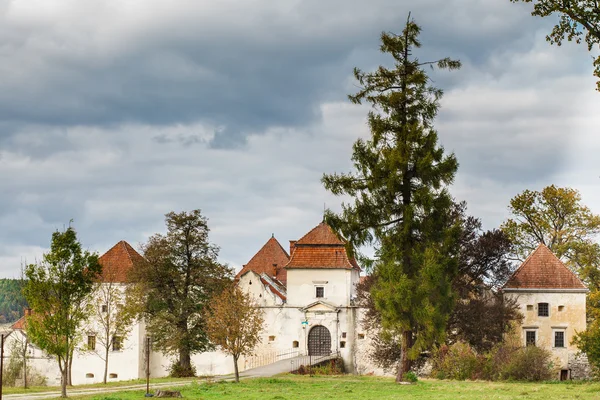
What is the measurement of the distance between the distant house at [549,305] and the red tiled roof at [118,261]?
23.5 m

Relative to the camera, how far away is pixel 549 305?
46.9m

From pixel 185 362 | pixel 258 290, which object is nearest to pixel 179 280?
pixel 185 362

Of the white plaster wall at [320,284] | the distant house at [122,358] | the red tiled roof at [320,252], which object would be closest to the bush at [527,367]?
the white plaster wall at [320,284]

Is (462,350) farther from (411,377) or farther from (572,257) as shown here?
(572,257)

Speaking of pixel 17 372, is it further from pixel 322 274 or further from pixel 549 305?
pixel 549 305

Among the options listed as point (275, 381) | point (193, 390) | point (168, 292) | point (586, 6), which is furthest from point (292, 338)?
point (586, 6)

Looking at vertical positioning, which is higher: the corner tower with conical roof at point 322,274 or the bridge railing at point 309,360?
the corner tower with conical roof at point 322,274

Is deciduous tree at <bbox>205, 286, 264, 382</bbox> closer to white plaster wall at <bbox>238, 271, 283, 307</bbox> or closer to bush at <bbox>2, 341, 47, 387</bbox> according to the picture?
white plaster wall at <bbox>238, 271, 283, 307</bbox>

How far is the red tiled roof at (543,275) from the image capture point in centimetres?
4688

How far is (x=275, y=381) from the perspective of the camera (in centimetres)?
3328

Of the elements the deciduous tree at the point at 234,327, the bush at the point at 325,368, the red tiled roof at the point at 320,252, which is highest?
the red tiled roof at the point at 320,252

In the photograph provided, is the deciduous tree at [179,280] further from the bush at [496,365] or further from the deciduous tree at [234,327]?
the bush at [496,365]

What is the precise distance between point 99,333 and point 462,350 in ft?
78.5

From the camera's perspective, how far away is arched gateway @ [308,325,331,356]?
50.7m
